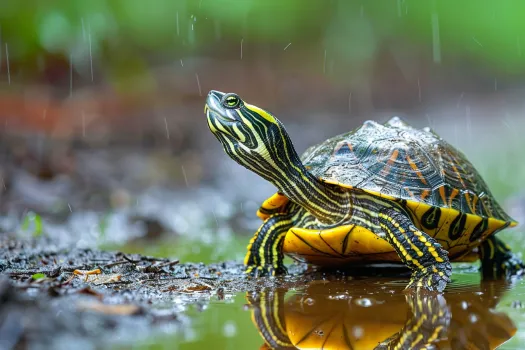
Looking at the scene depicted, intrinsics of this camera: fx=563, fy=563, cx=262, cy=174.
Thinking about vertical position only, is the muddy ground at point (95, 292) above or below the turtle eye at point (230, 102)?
below

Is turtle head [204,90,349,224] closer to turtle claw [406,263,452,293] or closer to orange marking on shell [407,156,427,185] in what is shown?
orange marking on shell [407,156,427,185]

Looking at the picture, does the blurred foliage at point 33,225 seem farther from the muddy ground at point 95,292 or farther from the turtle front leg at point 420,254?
the turtle front leg at point 420,254

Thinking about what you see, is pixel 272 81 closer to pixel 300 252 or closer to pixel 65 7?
pixel 65 7

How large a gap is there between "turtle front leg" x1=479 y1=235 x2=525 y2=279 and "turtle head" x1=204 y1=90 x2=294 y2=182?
7.04ft

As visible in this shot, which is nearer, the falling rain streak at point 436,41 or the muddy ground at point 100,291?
the muddy ground at point 100,291

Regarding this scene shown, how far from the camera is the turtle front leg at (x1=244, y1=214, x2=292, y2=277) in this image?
491 cm

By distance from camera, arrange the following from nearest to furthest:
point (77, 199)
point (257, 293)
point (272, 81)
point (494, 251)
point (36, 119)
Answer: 1. point (257, 293)
2. point (494, 251)
3. point (77, 199)
4. point (36, 119)
5. point (272, 81)

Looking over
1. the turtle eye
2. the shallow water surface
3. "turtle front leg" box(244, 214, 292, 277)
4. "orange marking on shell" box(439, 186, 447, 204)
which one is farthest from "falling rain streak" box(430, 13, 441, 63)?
the shallow water surface

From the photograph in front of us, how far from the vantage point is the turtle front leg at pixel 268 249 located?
4906 mm

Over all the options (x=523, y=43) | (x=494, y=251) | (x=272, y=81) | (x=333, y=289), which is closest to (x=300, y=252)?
(x=333, y=289)

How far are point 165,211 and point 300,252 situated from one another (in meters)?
4.99

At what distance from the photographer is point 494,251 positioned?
208 inches

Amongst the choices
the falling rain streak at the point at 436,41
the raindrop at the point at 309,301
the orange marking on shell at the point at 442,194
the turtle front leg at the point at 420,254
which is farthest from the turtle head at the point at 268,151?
the falling rain streak at the point at 436,41

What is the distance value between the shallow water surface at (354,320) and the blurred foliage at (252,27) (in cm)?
1160
